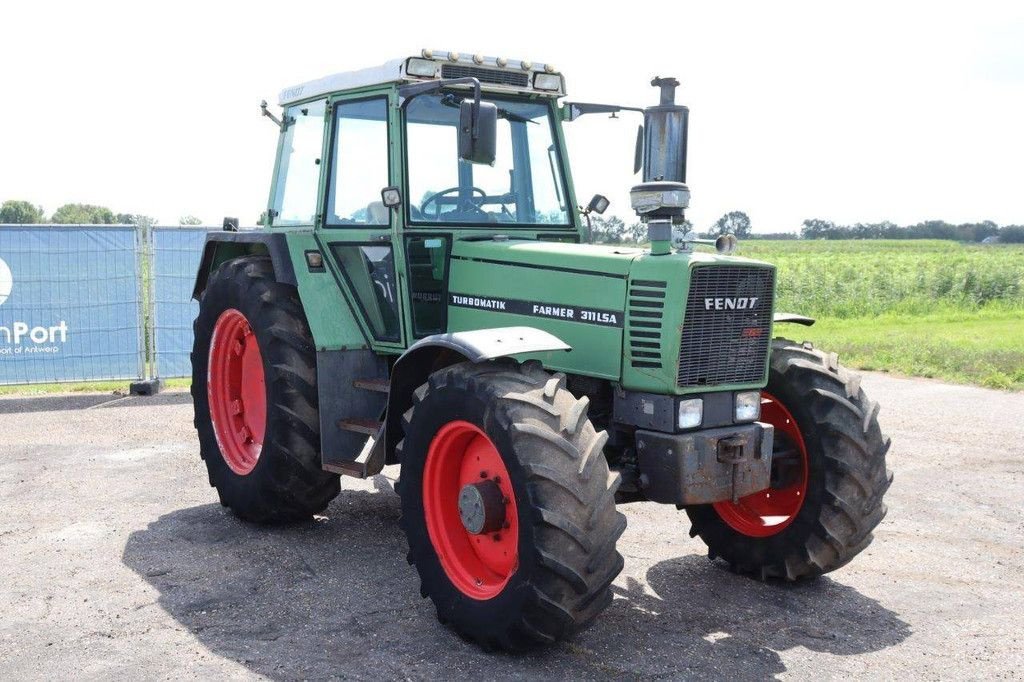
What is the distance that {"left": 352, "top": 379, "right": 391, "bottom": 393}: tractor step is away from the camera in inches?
241

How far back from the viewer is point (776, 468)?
5672mm

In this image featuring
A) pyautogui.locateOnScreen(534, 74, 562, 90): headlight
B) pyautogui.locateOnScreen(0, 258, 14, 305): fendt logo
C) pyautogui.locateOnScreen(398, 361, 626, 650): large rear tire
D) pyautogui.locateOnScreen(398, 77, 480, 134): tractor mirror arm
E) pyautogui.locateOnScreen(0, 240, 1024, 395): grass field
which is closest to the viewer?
pyautogui.locateOnScreen(398, 361, 626, 650): large rear tire

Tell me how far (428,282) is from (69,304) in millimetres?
7812

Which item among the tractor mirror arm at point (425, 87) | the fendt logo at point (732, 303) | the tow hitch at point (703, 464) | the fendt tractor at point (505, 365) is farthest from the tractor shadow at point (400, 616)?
the tractor mirror arm at point (425, 87)

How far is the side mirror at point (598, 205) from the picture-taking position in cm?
657

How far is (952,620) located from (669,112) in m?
2.99

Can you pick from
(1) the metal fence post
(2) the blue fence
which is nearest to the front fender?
(2) the blue fence

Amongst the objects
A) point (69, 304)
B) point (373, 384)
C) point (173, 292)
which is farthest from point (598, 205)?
point (69, 304)

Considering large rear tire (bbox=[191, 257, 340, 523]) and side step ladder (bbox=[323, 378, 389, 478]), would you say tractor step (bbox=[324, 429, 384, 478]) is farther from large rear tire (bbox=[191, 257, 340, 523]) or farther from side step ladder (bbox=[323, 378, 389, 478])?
large rear tire (bbox=[191, 257, 340, 523])

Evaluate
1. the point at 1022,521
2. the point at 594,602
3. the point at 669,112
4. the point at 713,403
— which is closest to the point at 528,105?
the point at 669,112

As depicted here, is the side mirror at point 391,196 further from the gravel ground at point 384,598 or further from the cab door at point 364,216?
the gravel ground at point 384,598

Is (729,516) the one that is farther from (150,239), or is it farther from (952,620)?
(150,239)

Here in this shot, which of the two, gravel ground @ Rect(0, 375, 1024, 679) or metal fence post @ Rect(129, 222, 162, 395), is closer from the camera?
gravel ground @ Rect(0, 375, 1024, 679)

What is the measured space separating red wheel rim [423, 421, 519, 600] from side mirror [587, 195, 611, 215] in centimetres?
226
